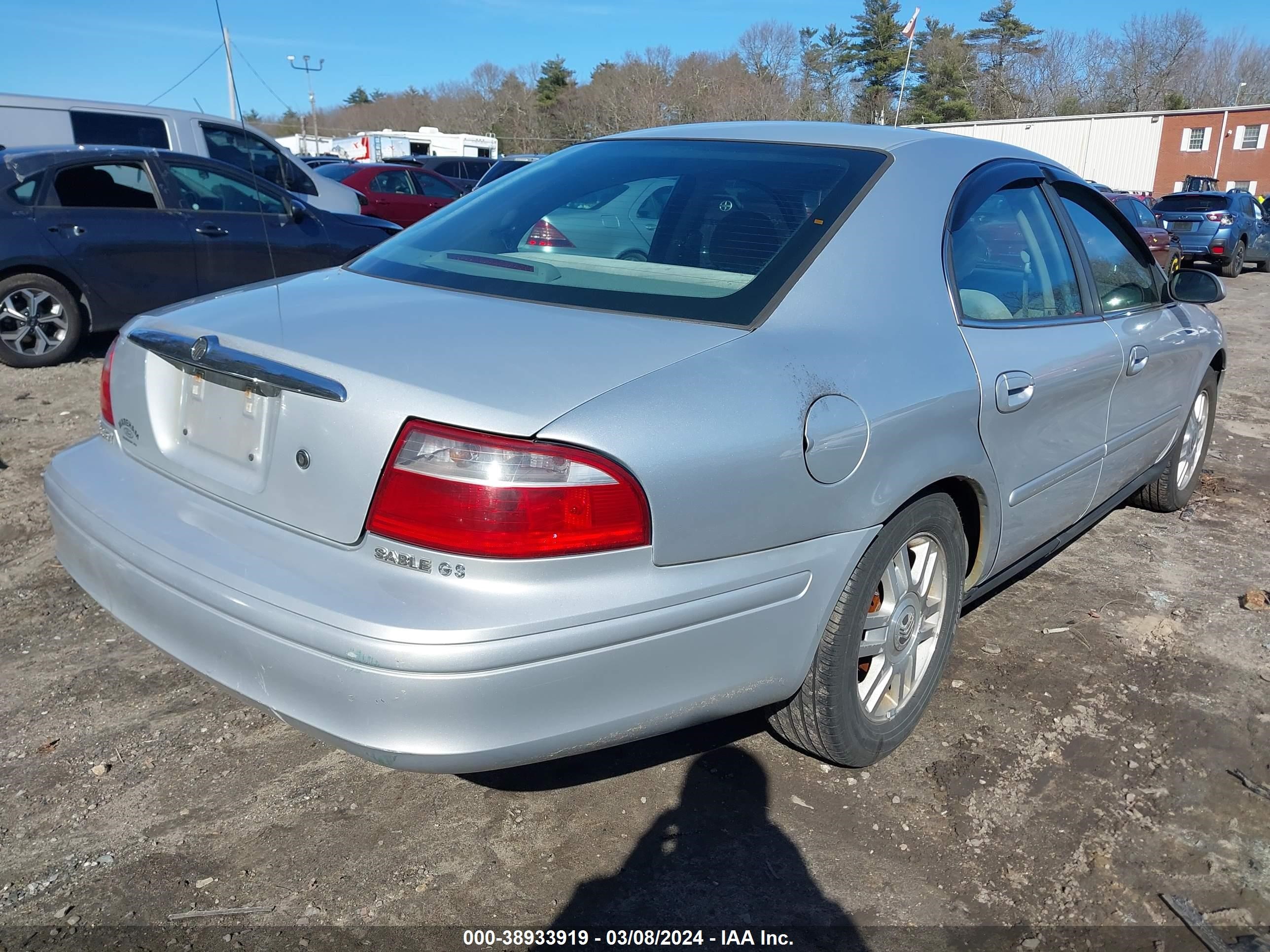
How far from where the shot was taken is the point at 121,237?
6898 mm

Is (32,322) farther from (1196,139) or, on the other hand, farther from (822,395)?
(1196,139)

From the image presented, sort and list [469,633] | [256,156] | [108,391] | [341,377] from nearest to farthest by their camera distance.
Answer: [469,633], [341,377], [108,391], [256,156]

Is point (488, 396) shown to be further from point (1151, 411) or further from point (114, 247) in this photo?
point (114, 247)

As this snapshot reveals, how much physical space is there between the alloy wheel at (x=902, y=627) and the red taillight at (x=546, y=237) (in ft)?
4.11

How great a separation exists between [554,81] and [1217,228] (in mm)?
→ 60181

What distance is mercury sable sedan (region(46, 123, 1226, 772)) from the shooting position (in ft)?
5.97

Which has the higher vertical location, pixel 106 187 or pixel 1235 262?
pixel 106 187

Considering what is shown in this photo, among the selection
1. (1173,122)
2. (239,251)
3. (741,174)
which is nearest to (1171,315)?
(741,174)

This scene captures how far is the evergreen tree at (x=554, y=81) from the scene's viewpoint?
229ft

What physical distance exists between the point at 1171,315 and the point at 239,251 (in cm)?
625

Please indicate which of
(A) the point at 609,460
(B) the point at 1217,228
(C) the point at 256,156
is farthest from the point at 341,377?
(B) the point at 1217,228

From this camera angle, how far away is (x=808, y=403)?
2.07m

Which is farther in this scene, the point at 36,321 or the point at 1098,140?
the point at 1098,140

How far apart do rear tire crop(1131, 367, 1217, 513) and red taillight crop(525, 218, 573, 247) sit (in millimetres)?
3007
